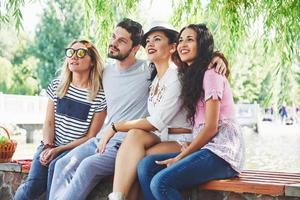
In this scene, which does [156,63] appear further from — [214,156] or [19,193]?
[19,193]

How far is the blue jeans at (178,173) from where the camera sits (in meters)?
2.90

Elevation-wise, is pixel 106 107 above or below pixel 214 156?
above

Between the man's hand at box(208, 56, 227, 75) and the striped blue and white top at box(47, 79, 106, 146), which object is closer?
the man's hand at box(208, 56, 227, 75)

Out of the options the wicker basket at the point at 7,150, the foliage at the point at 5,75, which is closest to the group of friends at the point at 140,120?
the wicker basket at the point at 7,150

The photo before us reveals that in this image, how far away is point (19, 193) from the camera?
3.72m

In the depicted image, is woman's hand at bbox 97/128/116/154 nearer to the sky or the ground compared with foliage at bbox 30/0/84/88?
nearer to the ground

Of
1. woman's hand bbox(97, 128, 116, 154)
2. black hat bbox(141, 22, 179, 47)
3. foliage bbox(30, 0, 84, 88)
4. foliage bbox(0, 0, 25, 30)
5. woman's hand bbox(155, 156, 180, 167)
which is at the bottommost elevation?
woman's hand bbox(155, 156, 180, 167)

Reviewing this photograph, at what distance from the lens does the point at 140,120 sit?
127 inches

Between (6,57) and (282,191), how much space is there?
91.7 ft

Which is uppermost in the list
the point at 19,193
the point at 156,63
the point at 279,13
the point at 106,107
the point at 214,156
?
the point at 279,13

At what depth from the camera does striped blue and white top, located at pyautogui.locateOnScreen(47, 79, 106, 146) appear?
12.2 ft

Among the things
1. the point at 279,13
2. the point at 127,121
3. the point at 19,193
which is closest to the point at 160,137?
the point at 127,121

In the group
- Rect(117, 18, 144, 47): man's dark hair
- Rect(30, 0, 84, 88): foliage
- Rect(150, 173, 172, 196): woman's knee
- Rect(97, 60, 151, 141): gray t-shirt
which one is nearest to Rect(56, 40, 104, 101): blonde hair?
Rect(97, 60, 151, 141): gray t-shirt

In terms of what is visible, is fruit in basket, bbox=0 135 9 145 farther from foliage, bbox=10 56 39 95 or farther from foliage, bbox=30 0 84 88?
foliage, bbox=30 0 84 88
